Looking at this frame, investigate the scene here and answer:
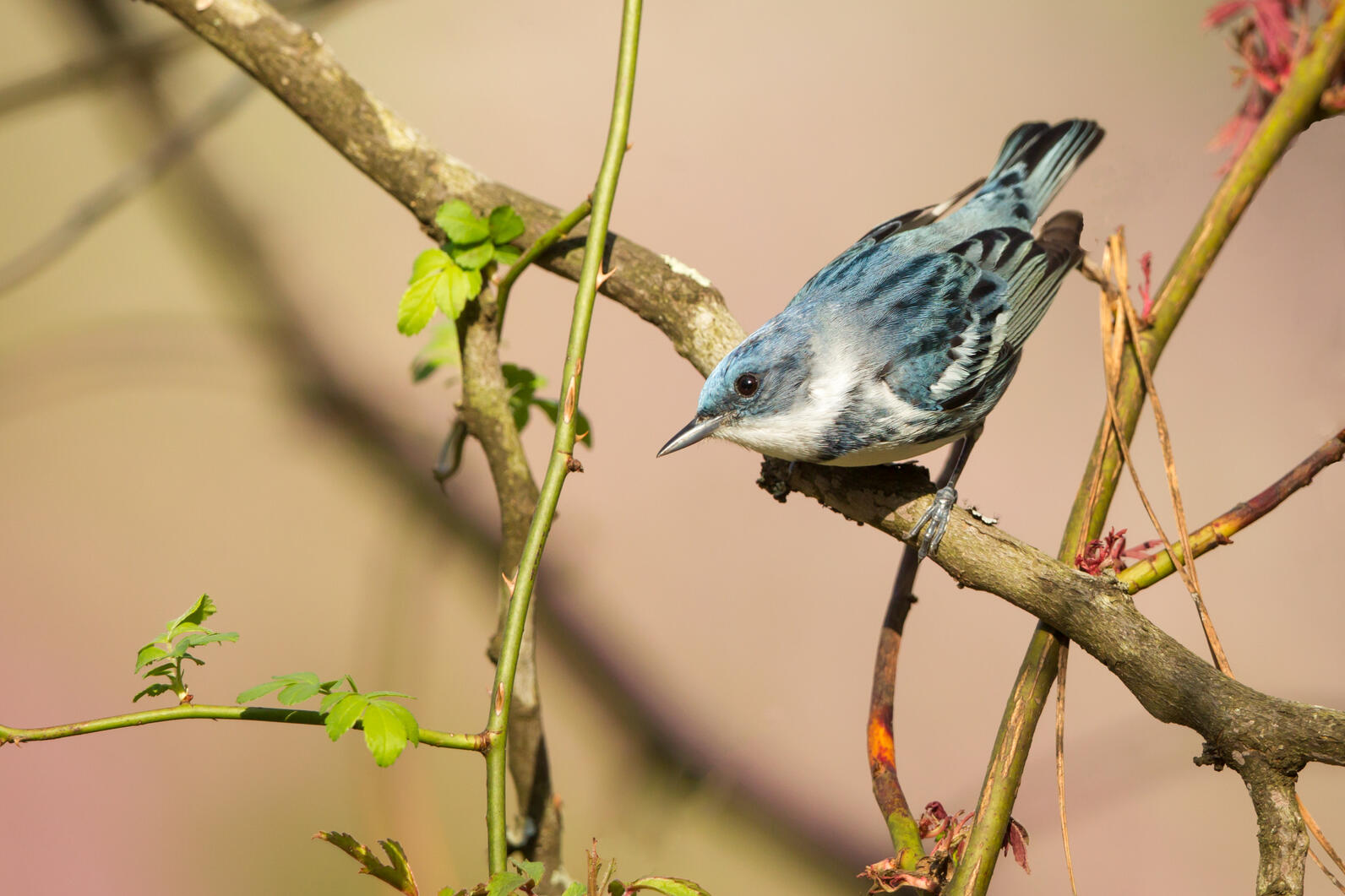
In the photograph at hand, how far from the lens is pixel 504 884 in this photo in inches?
30.5

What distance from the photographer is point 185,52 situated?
2.17 metres

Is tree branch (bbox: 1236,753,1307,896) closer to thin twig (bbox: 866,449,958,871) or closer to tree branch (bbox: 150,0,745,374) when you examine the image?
thin twig (bbox: 866,449,958,871)

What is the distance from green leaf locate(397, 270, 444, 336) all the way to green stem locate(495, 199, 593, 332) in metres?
0.10

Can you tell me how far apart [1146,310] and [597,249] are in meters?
0.71

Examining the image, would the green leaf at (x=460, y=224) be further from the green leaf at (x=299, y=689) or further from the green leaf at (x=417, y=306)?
the green leaf at (x=299, y=689)

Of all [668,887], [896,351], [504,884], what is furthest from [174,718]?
[896,351]

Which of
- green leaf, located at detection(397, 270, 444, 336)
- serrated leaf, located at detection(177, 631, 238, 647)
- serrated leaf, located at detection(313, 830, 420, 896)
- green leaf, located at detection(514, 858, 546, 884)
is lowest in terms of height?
serrated leaf, located at detection(313, 830, 420, 896)

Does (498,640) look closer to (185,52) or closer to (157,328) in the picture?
(157,328)

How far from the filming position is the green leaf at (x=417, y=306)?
1.29 meters

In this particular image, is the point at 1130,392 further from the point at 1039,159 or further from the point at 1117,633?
the point at 1039,159

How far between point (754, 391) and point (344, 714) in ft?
2.62

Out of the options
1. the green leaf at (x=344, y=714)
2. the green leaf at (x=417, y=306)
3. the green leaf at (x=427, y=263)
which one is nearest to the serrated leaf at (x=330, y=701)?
the green leaf at (x=344, y=714)

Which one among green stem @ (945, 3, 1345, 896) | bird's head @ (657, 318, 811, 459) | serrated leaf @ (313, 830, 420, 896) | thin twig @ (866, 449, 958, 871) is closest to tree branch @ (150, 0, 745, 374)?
bird's head @ (657, 318, 811, 459)

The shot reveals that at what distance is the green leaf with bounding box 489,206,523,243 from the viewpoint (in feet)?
4.48
